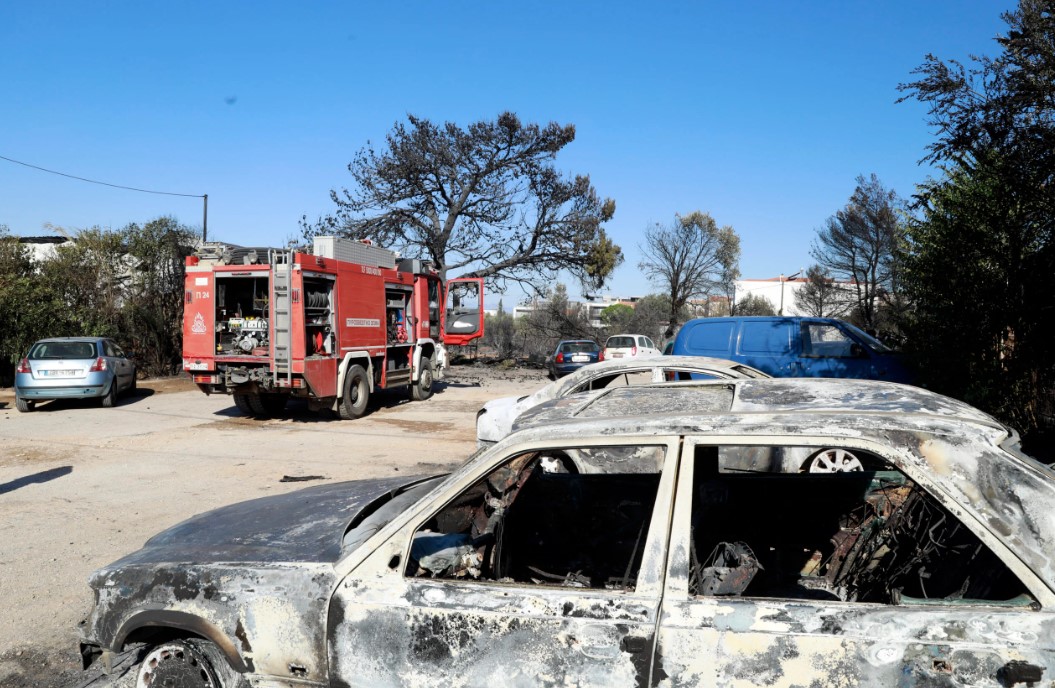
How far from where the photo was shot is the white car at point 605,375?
713 centimetres

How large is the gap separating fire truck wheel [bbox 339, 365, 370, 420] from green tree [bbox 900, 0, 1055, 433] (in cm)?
953

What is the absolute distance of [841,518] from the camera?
147 inches

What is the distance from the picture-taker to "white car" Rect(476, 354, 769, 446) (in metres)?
7.13

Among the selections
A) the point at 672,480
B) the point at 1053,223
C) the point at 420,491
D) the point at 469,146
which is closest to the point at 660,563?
the point at 672,480

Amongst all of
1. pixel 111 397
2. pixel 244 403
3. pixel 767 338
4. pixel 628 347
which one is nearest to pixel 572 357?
pixel 628 347

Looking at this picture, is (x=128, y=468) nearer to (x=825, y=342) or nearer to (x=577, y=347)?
(x=825, y=342)

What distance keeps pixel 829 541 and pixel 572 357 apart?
20.5 metres

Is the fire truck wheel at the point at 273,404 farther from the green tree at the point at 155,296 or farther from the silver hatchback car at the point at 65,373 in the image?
the green tree at the point at 155,296

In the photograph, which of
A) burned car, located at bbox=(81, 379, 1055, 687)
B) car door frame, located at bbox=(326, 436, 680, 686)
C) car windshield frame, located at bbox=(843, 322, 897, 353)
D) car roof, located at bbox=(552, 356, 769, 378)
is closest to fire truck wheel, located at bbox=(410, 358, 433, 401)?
car windshield frame, located at bbox=(843, 322, 897, 353)

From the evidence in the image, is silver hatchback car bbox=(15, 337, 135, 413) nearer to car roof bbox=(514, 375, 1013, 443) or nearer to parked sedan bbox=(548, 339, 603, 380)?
parked sedan bbox=(548, 339, 603, 380)

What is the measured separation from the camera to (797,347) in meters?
11.0

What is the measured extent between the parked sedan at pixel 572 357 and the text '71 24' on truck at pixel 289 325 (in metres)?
8.77

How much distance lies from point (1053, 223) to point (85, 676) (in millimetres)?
7964

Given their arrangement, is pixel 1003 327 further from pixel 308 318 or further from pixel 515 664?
pixel 308 318
